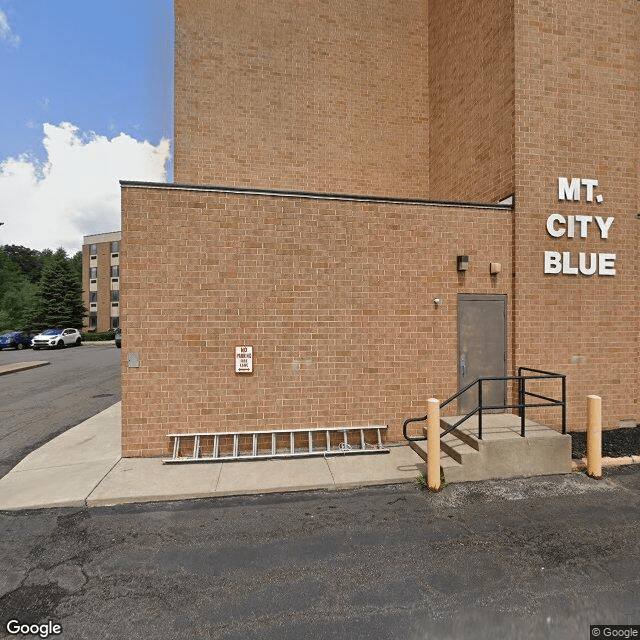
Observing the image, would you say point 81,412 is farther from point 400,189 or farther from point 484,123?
point 484,123

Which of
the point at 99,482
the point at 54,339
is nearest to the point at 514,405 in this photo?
the point at 99,482

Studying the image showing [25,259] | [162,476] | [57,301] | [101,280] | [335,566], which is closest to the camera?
[335,566]

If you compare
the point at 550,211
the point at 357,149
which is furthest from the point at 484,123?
the point at 357,149

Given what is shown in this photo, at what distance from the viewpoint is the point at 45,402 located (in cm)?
1141

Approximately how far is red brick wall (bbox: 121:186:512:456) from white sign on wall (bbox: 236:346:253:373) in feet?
0.42

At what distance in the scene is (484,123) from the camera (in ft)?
28.1

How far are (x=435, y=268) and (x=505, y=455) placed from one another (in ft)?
12.3

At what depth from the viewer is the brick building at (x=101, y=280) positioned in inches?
A: 2218

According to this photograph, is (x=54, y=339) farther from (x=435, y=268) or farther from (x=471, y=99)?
(x=471, y=99)

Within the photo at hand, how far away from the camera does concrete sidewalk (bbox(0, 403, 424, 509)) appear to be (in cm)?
525

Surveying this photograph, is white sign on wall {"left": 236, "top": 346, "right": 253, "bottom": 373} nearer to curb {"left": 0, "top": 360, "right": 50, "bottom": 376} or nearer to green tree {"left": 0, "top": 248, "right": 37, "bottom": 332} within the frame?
curb {"left": 0, "top": 360, "right": 50, "bottom": 376}

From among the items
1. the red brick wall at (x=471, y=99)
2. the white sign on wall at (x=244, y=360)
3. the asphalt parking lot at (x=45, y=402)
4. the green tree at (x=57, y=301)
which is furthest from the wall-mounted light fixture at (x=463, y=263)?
the green tree at (x=57, y=301)

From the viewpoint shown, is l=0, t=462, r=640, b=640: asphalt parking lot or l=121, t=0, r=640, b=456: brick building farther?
l=121, t=0, r=640, b=456: brick building

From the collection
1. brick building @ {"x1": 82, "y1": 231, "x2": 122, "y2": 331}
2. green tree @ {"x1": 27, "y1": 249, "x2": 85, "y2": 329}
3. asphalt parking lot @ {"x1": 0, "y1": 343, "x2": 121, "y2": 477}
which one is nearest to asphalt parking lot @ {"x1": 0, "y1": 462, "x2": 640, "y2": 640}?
asphalt parking lot @ {"x1": 0, "y1": 343, "x2": 121, "y2": 477}
